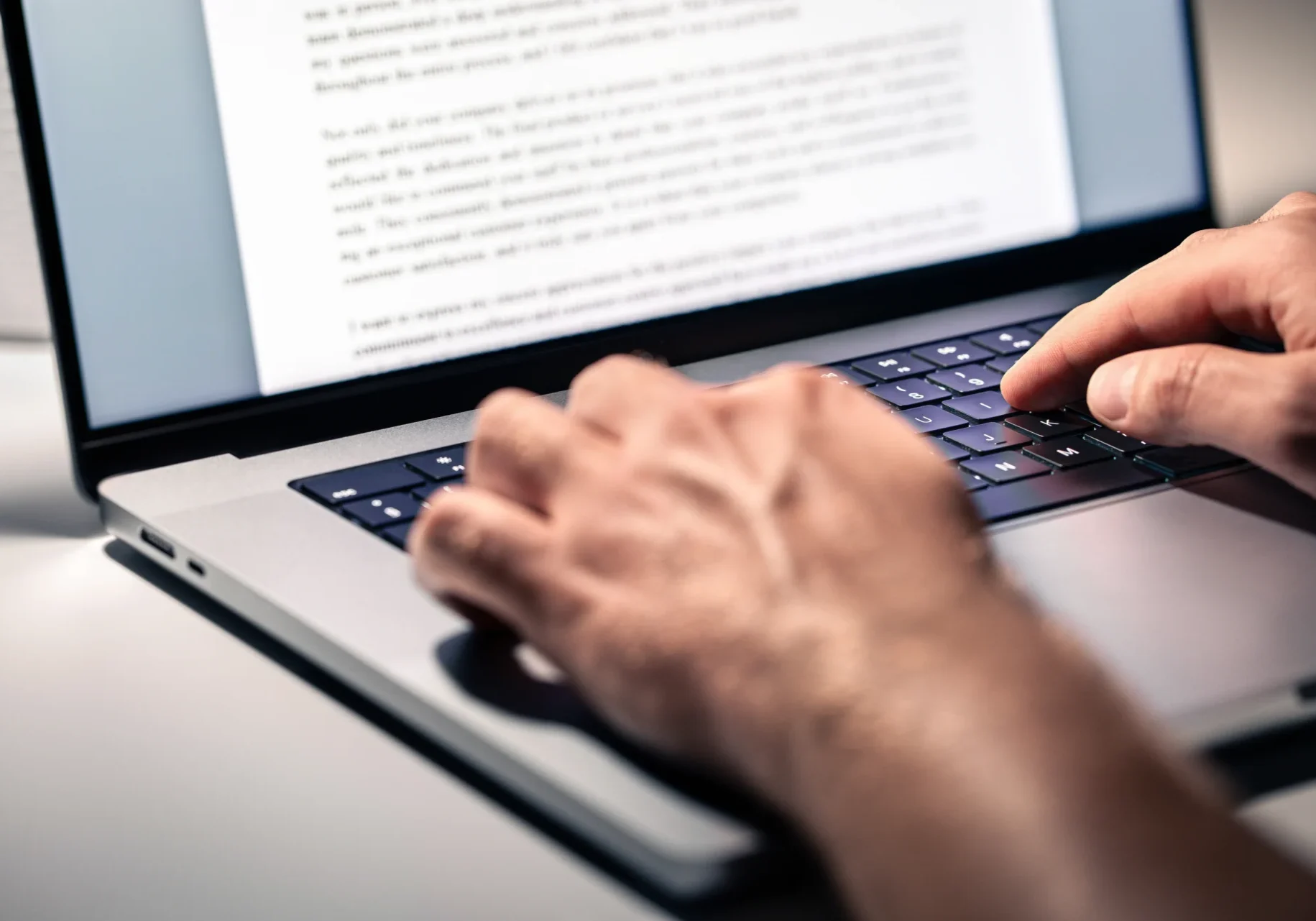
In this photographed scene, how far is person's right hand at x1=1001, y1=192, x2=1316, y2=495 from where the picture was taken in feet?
1.62

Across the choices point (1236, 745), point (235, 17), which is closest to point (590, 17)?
point (235, 17)

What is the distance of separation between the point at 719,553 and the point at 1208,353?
0.26 metres

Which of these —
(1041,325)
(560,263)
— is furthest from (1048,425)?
(560,263)

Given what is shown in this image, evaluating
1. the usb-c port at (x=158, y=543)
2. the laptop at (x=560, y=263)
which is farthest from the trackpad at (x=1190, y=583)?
the usb-c port at (x=158, y=543)

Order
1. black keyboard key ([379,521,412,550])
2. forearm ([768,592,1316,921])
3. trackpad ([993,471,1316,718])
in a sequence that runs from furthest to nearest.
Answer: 1. black keyboard key ([379,521,412,550])
2. trackpad ([993,471,1316,718])
3. forearm ([768,592,1316,921])

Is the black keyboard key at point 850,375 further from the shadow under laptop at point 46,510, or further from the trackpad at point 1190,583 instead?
the shadow under laptop at point 46,510

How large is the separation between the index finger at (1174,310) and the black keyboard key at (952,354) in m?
0.07

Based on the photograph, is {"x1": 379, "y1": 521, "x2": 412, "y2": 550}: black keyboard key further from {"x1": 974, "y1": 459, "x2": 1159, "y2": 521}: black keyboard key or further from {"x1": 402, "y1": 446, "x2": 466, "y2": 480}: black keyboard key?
{"x1": 974, "y1": 459, "x2": 1159, "y2": 521}: black keyboard key

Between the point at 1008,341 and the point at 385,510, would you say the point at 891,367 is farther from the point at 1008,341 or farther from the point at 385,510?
the point at 385,510

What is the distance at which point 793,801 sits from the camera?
0.32 metres

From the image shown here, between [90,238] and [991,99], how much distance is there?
46cm

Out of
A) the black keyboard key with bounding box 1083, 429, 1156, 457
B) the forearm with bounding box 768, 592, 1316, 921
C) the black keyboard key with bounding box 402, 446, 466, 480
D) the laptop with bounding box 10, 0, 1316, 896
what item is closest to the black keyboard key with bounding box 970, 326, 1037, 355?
the laptop with bounding box 10, 0, 1316, 896

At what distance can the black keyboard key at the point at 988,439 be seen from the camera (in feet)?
1.88

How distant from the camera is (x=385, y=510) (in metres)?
0.53
